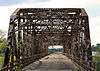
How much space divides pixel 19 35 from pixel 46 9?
4048 mm

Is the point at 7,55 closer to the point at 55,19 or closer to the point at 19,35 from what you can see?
the point at 19,35

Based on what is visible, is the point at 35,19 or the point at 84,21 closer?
the point at 84,21

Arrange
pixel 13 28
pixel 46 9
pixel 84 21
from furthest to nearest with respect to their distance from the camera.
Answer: pixel 46 9, pixel 84 21, pixel 13 28

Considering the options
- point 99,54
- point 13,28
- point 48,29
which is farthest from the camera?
point 48,29

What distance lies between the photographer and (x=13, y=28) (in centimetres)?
2650

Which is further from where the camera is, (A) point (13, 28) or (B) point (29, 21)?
(B) point (29, 21)

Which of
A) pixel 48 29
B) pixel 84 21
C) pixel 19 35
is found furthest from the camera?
pixel 48 29

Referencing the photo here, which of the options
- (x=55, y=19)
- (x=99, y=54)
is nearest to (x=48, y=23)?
(x=55, y=19)

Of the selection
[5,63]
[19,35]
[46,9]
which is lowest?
[5,63]

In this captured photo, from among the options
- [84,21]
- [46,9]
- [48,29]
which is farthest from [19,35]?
[48,29]

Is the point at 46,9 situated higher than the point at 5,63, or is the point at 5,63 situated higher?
the point at 46,9

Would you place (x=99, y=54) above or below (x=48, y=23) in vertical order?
below

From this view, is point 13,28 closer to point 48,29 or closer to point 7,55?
point 7,55

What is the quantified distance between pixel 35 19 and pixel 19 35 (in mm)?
3892
